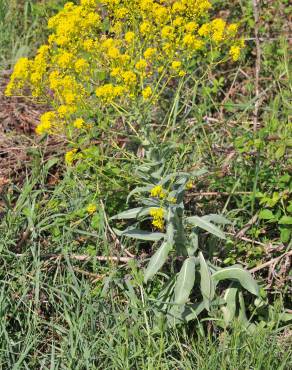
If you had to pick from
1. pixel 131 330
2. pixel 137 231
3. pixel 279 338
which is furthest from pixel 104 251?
pixel 279 338

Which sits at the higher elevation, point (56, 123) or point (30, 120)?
point (56, 123)

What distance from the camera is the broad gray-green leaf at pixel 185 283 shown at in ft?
10.8

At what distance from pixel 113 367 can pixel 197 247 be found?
2.22ft

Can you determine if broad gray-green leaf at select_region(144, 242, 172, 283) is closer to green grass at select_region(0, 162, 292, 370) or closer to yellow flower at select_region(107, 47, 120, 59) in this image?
green grass at select_region(0, 162, 292, 370)

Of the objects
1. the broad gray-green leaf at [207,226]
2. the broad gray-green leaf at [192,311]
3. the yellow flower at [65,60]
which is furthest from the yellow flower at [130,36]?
the broad gray-green leaf at [192,311]

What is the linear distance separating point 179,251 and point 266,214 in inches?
19.1

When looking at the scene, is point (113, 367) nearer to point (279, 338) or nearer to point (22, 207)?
point (279, 338)

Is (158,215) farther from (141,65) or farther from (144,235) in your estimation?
(141,65)

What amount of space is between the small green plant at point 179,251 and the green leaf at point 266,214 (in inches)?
12.7

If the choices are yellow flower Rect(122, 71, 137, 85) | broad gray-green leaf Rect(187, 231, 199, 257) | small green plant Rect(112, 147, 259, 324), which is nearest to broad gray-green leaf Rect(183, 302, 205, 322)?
small green plant Rect(112, 147, 259, 324)

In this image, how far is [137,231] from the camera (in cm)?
351

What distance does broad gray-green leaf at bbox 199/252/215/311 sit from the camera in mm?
3361

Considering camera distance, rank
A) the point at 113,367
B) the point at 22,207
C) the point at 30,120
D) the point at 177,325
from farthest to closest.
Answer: the point at 30,120
the point at 22,207
the point at 177,325
the point at 113,367

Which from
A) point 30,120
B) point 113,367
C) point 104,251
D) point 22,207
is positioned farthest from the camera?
point 30,120
